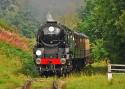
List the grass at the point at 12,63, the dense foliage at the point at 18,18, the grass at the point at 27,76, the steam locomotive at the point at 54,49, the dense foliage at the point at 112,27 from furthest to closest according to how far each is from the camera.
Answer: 1. the dense foliage at the point at 18,18
2. the dense foliage at the point at 112,27
3. the steam locomotive at the point at 54,49
4. the grass at the point at 12,63
5. the grass at the point at 27,76

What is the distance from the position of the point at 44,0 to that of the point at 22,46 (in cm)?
5621

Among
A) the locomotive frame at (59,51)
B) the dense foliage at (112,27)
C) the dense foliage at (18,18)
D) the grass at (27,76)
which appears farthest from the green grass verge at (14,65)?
the dense foliage at (18,18)

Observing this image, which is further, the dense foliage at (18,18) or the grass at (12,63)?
the dense foliage at (18,18)

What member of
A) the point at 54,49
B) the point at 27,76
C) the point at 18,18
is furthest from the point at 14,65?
the point at 18,18

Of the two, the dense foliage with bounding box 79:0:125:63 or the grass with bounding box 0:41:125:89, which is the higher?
the dense foliage with bounding box 79:0:125:63

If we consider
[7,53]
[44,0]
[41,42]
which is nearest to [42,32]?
[41,42]

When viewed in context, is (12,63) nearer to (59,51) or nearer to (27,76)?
(27,76)

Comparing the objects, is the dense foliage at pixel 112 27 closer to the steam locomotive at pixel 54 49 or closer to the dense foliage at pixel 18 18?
the steam locomotive at pixel 54 49

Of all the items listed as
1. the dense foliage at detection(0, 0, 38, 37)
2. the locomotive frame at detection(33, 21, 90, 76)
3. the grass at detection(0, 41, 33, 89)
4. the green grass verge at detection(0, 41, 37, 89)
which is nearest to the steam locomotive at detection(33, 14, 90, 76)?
the locomotive frame at detection(33, 21, 90, 76)

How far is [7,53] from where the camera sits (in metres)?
40.5

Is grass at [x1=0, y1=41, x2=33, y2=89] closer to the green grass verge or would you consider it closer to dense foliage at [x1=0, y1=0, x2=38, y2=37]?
the green grass verge

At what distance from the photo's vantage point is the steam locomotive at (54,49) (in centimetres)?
3456

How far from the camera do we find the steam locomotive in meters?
34.6

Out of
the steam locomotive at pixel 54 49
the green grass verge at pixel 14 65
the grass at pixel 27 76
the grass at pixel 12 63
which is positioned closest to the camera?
the grass at pixel 27 76
